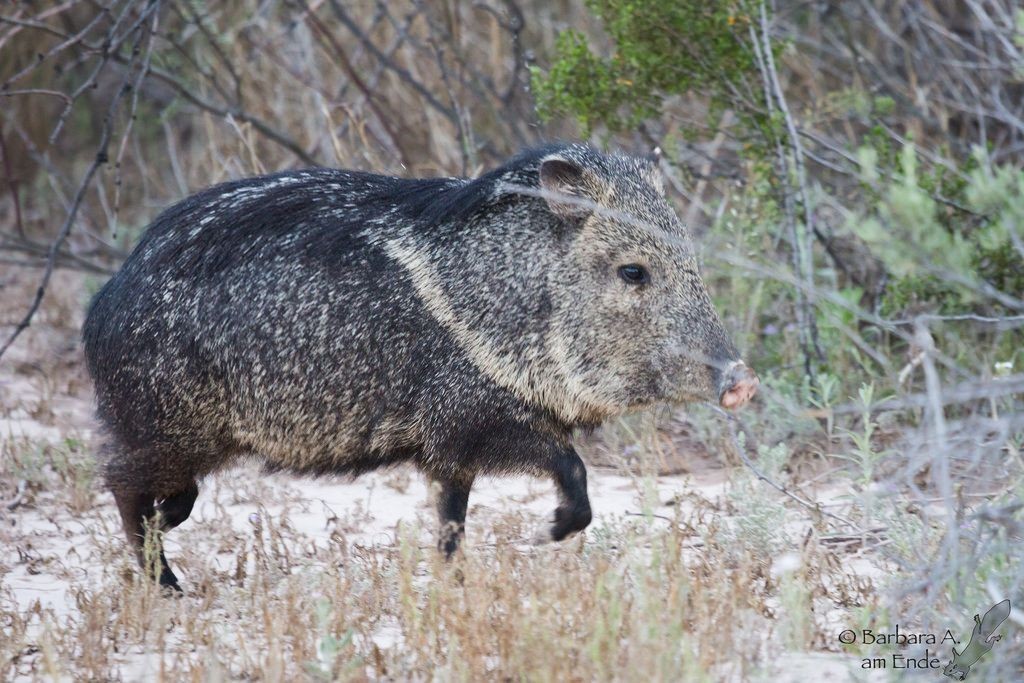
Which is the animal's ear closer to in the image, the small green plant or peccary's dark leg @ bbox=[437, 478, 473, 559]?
peccary's dark leg @ bbox=[437, 478, 473, 559]

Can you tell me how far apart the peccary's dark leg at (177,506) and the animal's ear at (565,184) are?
4.51ft

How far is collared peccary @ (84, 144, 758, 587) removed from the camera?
3564 mm

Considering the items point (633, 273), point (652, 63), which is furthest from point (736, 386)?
point (652, 63)

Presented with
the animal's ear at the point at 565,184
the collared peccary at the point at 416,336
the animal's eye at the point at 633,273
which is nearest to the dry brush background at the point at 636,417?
the collared peccary at the point at 416,336

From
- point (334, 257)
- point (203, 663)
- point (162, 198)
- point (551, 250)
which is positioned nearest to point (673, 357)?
point (551, 250)

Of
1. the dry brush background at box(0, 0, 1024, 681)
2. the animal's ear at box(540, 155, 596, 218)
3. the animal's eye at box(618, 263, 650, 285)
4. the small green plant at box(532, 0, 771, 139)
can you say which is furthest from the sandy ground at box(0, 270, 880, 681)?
the small green plant at box(532, 0, 771, 139)

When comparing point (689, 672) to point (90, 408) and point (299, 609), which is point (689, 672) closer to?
point (299, 609)

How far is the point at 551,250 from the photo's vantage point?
364 centimetres

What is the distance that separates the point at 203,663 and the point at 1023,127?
9.45ft

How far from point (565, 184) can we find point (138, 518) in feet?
5.23

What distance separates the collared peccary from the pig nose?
0.12 meters

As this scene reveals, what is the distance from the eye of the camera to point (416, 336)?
3617 mm

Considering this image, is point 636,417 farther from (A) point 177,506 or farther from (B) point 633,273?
(A) point 177,506

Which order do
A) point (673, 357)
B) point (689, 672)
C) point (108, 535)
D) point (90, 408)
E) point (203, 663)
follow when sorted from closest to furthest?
1. point (689, 672)
2. point (203, 663)
3. point (673, 357)
4. point (108, 535)
5. point (90, 408)
